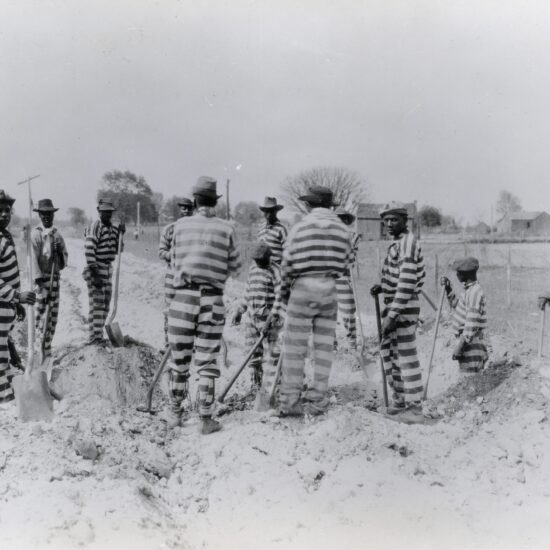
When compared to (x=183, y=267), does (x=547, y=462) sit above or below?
below

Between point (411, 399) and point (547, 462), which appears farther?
point (411, 399)

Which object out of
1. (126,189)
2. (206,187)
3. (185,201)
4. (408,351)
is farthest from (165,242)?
(126,189)

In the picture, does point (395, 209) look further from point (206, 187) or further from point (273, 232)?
point (273, 232)

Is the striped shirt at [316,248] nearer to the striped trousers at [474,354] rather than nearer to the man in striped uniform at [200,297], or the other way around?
the man in striped uniform at [200,297]

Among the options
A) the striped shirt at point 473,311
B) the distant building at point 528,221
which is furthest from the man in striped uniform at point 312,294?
the distant building at point 528,221

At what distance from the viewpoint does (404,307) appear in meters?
4.65

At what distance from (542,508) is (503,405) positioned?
148cm

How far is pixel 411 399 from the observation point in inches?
189

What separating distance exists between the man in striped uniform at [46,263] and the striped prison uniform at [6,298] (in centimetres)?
161

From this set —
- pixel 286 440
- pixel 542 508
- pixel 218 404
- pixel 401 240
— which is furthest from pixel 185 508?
pixel 401 240

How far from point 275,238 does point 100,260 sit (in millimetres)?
2378

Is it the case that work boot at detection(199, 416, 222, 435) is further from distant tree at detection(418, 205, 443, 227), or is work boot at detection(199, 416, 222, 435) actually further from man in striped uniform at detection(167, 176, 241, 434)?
distant tree at detection(418, 205, 443, 227)

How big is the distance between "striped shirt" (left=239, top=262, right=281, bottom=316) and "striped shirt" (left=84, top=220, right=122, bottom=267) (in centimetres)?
Answer: 225

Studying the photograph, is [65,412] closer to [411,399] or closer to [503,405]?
[411,399]
